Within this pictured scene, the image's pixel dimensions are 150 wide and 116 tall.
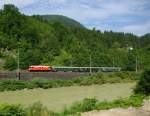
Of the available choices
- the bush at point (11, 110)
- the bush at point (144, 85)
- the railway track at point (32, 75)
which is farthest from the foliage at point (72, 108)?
the railway track at point (32, 75)

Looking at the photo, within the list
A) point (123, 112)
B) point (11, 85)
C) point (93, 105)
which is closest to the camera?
point (123, 112)

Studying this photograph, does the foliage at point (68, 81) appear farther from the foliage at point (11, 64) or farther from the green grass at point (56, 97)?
the foliage at point (11, 64)

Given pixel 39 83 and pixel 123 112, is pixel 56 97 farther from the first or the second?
pixel 123 112

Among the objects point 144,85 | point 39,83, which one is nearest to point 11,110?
point 144,85

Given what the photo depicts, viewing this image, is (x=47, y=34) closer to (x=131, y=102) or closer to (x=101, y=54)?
(x=101, y=54)

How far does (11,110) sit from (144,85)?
19.6 metres

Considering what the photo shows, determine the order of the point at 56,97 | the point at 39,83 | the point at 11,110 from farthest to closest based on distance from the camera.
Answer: the point at 39,83
the point at 56,97
the point at 11,110

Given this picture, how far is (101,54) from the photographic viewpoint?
13825 centimetres

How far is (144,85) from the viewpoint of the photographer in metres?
38.5

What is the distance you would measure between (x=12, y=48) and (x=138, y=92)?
9553 centimetres

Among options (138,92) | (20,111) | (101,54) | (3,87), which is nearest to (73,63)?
(101,54)

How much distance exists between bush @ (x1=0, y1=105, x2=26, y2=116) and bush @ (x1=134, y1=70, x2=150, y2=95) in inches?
735

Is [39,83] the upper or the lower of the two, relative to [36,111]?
lower

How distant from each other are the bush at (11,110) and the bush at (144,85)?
18.7m
